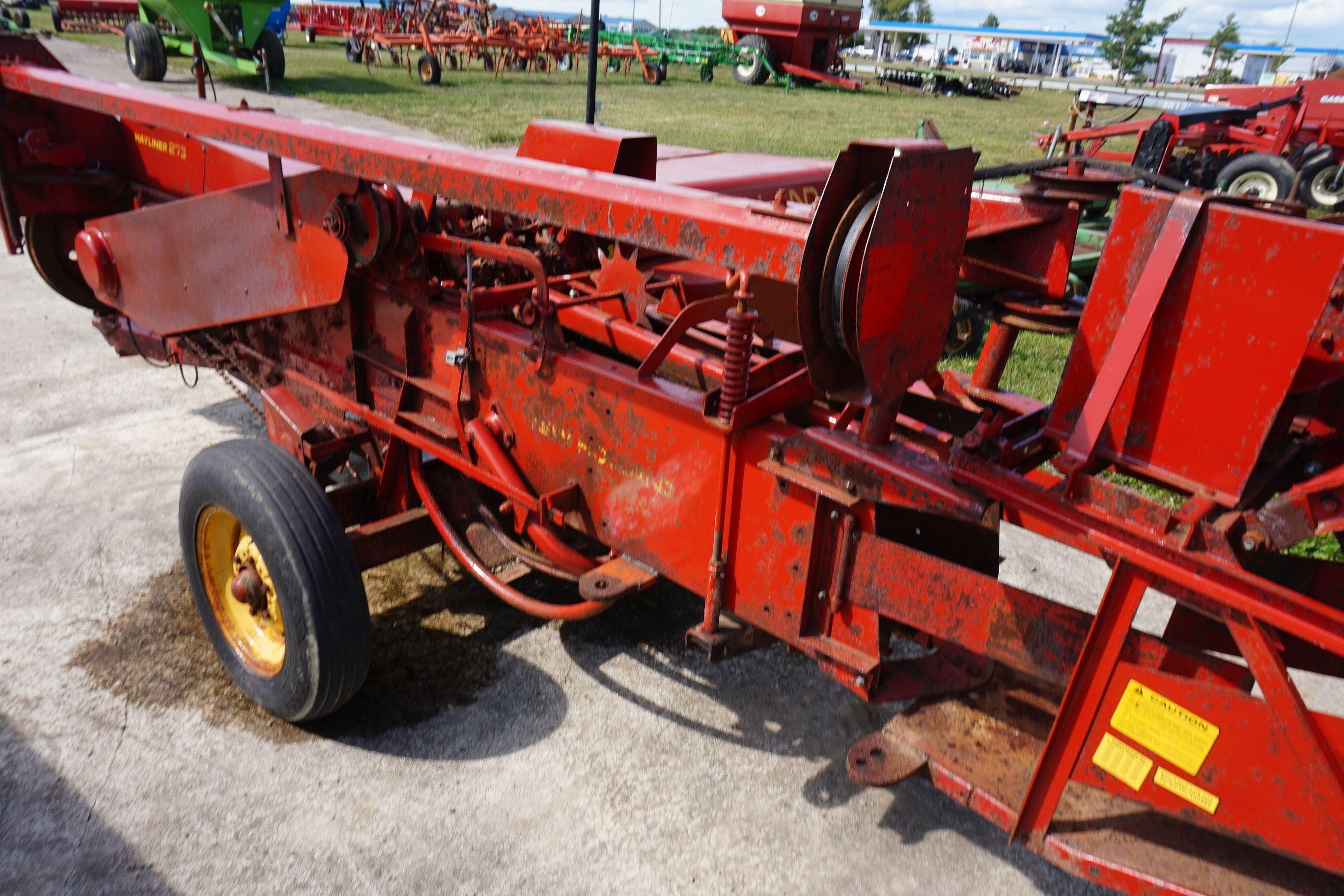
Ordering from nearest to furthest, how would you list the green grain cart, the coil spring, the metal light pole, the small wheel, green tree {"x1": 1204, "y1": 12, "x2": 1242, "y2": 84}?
the coil spring, the metal light pole, the small wheel, the green grain cart, green tree {"x1": 1204, "y1": 12, "x2": 1242, "y2": 84}

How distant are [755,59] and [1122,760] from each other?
85.8 ft

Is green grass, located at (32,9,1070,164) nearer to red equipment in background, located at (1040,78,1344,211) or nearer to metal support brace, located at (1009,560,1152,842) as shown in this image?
red equipment in background, located at (1040,78,1344,211)

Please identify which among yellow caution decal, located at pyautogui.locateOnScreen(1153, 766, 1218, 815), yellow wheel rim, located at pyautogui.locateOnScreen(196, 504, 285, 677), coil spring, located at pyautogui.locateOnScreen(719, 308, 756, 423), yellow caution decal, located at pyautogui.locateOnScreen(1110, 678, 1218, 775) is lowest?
yellow wheel rim, located at pyautogui.locateOnScreen(196, 504, 285, 677)

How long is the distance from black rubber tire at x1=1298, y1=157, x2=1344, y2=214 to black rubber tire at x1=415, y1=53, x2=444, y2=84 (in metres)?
14.3

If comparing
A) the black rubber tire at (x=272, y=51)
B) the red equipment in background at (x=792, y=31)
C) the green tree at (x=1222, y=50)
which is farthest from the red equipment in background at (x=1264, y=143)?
the green tree at (x=1222, y=50)

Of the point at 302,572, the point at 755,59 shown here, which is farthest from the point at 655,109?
the point at 302,572

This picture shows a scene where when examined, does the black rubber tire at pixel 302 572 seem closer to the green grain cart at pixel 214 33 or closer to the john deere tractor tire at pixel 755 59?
the green grain cart at pixel 214 33

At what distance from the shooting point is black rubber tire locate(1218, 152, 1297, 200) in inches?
408

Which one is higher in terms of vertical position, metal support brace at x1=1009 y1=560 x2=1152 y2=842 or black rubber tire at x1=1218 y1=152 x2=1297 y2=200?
black rubber tire at x1=1218 y1=152 x2=1297 y2=200

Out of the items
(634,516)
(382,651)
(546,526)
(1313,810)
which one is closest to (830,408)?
(634,516)

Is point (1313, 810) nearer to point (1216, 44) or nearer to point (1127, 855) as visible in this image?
point (1127, 855)

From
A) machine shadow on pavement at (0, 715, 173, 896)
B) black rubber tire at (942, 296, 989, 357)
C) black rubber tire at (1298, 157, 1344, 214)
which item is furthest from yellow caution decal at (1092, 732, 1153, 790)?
black rubber tire at (1298, 157, 1344, 214)

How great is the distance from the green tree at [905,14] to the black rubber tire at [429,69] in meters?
67.0

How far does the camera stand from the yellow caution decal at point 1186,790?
5.69 feet
